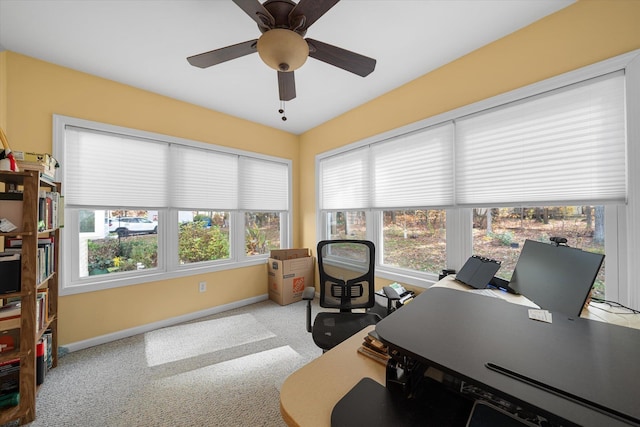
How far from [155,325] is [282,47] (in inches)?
125

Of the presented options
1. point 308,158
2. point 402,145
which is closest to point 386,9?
point 402,145

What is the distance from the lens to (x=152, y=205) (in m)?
2.77

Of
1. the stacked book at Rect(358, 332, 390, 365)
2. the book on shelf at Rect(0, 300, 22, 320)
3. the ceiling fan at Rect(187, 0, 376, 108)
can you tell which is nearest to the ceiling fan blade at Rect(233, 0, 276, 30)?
the ceiling fan at Rect(187, 0, 376, 108)

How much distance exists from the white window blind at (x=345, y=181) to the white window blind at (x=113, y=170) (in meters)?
2.14

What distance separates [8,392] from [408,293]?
10.4ft

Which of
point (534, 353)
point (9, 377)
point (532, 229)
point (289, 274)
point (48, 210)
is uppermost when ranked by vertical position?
point (48, 210)

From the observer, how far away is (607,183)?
1544 mm

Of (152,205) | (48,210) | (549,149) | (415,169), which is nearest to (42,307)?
(48,210)

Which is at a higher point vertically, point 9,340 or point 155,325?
point 9,340

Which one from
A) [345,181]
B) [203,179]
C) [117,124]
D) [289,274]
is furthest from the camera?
[289,274]

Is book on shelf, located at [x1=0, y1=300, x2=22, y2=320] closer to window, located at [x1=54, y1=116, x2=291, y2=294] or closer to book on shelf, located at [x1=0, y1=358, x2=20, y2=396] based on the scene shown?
book on shelf, located at [x1=0, y1=358, x2=20, y2=396]

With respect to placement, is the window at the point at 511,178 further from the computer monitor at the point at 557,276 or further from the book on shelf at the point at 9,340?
the book on shelf at the point at 9,340

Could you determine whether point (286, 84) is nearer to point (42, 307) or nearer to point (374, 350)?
point (374, 350)

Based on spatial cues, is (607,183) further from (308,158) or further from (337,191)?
(308,158)
